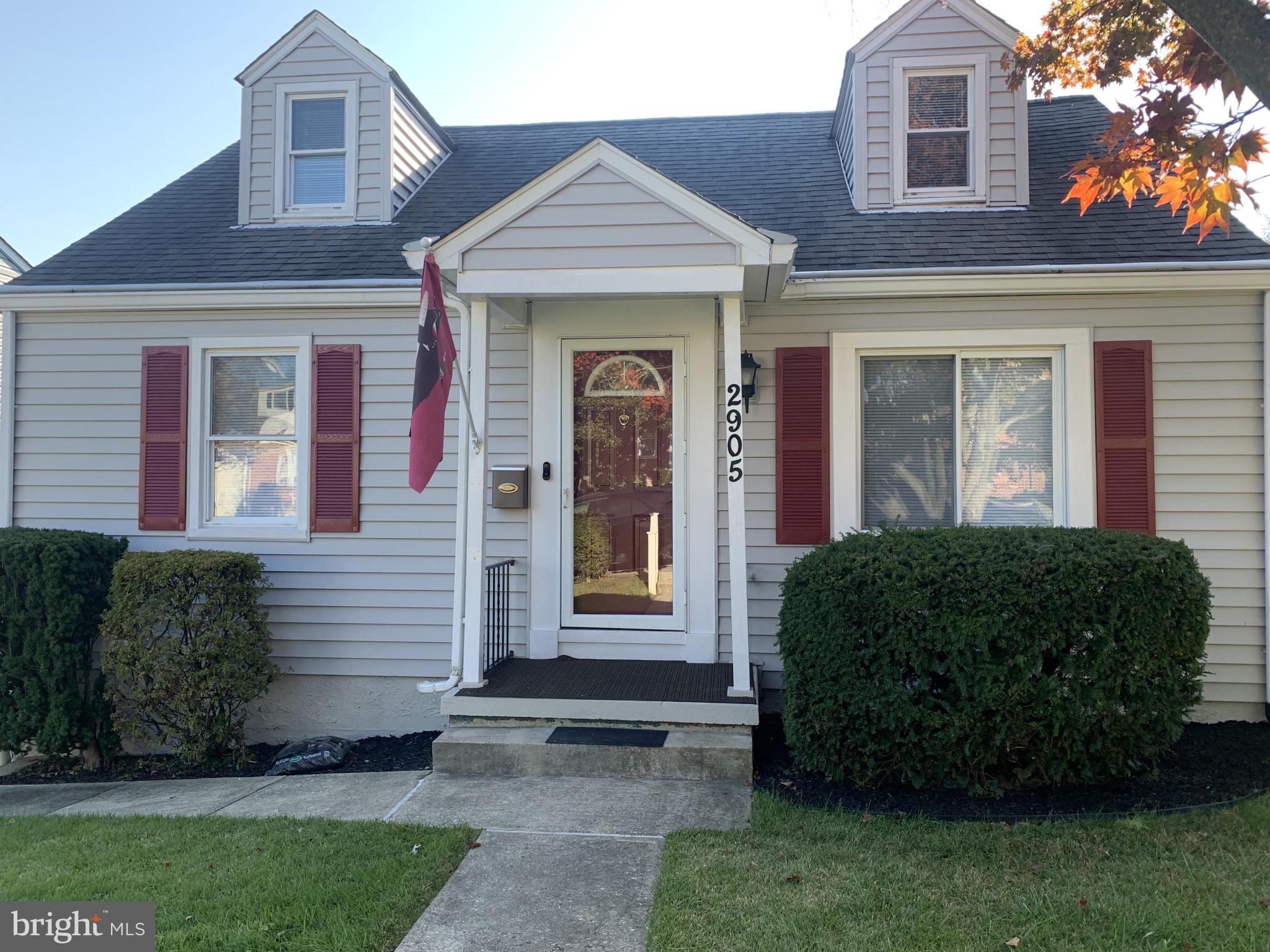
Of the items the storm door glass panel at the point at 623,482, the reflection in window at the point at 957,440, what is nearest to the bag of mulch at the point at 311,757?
the storm door glass panel at the point at 623,482

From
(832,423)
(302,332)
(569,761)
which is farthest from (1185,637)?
(302,332)

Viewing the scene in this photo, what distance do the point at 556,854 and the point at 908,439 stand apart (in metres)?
3.61

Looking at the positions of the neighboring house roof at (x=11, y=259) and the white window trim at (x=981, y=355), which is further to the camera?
the neighboring house roof at (x=11, y=259)

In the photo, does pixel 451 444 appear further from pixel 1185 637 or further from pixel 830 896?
pixel 1185 637

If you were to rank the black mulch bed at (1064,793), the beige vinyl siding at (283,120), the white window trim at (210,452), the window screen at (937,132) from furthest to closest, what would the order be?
the beige vinyl siding at (283,120) → the window screen at (937,132) → the white window trim at (210,452) → the black mulch bed at (1064,793)

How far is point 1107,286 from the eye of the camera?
17.6 ft

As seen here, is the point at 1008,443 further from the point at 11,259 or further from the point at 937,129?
the point at 11,259

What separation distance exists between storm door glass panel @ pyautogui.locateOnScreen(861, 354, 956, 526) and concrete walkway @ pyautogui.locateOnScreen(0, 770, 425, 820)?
3502 millimetres

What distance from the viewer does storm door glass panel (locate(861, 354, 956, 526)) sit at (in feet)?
18.3

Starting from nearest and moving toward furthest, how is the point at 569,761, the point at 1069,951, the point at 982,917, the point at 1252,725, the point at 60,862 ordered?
the point at 1069,951, the point at 982,917, the point at 60,862, the point at 569,761, the point at 1252,725

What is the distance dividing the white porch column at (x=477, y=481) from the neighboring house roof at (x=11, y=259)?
8275mm

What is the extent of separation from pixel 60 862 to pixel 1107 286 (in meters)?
6.63

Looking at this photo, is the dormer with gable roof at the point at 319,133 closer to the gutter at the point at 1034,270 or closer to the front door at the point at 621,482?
the front door at the point at 621,482

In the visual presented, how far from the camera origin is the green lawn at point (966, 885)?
2.71 meters
